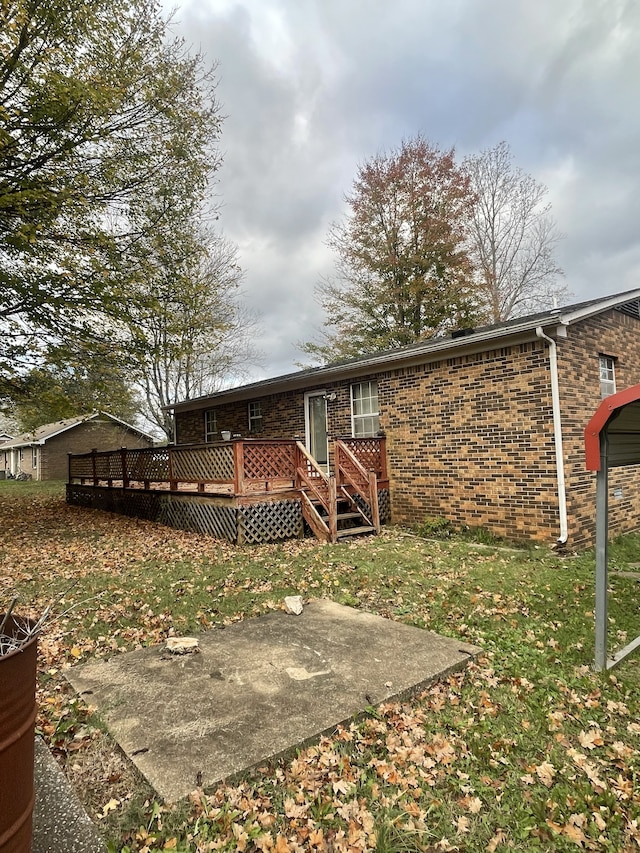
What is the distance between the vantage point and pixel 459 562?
21.9 ft

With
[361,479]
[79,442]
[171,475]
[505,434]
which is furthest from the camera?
[79,442]

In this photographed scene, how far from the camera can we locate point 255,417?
45.0 ft

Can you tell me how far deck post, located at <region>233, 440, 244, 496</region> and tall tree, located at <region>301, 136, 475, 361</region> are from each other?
14.5 meters

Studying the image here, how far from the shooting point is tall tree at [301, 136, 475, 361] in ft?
69.4

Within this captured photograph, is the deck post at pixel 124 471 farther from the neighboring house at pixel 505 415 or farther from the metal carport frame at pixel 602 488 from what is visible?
the metal carport frame at pixel 602 488

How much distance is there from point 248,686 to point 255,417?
10836mm

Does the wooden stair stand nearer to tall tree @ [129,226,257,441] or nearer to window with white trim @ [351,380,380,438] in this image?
window with white trim @ [351,380,380,438]

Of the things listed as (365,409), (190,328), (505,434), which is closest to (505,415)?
(505,434)

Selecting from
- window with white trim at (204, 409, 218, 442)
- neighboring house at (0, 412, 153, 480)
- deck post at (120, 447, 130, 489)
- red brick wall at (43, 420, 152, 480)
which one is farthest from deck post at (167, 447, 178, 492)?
red brick wall at (43, 420, 152, 480)

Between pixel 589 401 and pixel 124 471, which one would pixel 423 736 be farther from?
pixel 124 471

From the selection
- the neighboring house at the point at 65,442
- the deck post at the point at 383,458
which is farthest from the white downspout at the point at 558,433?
the neighboring house at the point at 65,442

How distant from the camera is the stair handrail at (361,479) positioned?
8.88 m

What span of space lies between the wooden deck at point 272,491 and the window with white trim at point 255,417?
3116 millimetres

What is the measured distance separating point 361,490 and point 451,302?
1441 centimetres
